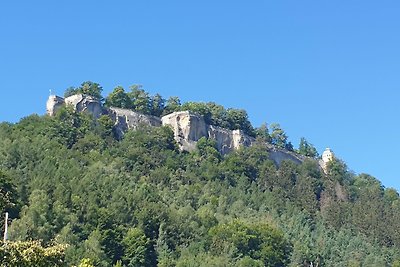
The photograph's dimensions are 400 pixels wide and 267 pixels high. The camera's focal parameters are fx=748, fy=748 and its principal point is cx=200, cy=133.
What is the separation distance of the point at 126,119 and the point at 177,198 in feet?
53.5

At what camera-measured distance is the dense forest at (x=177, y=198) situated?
57312mm

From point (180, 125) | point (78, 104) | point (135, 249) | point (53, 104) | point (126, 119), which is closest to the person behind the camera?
point (135, 249)

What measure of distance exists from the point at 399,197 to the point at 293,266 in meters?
42.1

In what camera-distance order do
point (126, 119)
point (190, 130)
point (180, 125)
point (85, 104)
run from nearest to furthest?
point (85, 104)
point (126, 119)
point (190, 130)
point (180, 125)

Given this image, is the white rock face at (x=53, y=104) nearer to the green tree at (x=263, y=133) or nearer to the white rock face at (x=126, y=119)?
the white rock face at (x=126, y=119)

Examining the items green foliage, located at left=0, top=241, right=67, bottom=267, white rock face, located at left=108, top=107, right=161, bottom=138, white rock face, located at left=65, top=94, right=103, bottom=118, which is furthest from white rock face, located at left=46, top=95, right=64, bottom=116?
green foliage, located at left=0, top=241, right=67, bottom=267

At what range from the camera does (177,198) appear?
243ft

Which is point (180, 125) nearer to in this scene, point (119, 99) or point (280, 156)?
point (119, 99)

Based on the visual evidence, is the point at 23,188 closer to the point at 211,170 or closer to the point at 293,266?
the point at 293,266

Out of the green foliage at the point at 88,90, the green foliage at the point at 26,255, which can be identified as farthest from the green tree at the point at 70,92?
the green foliage at the point at 26,255

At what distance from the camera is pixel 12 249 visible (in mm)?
20078

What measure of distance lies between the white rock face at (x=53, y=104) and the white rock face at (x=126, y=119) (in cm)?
565

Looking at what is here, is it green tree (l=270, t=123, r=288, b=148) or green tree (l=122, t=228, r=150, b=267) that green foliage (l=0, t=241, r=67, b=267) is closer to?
green tree (l=122, t=228, r=150, b=267)

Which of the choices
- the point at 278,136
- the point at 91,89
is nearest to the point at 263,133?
the point at 278,136
